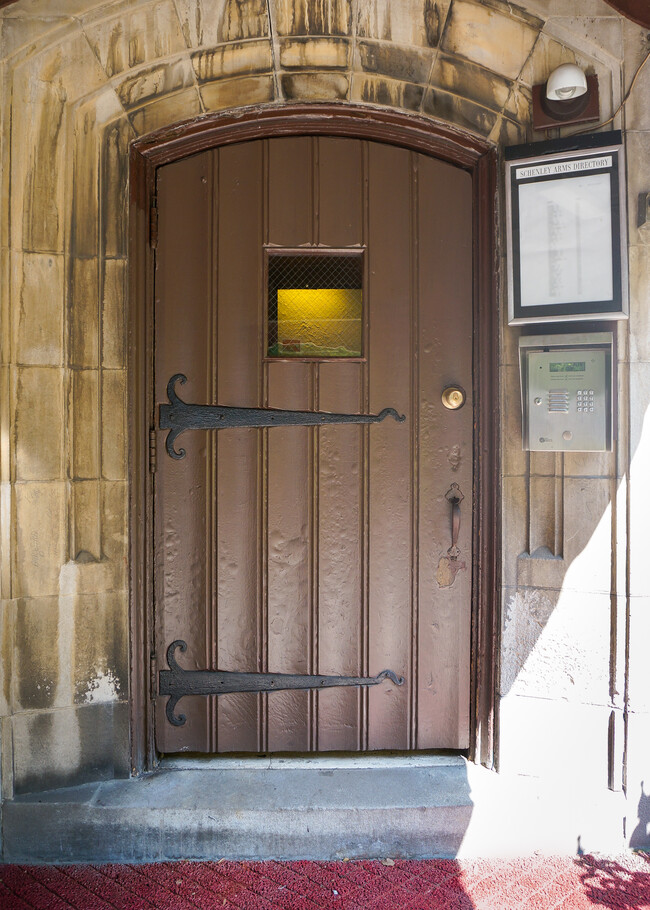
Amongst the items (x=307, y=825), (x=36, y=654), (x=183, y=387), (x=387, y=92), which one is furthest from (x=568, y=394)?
(x=36, y=654)

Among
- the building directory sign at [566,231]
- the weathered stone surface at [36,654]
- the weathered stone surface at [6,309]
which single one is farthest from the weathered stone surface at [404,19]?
the weathered stone surface at [36,654]

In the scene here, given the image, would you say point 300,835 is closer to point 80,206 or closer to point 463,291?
point 463,291

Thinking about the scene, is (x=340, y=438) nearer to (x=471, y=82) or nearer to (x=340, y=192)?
(x=340, y=192)

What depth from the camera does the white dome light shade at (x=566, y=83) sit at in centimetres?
197

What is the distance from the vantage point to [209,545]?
227cm

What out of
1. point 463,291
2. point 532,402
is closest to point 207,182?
point 463,291

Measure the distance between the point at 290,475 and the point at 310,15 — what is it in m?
1.64

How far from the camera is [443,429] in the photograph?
2270 millimetres

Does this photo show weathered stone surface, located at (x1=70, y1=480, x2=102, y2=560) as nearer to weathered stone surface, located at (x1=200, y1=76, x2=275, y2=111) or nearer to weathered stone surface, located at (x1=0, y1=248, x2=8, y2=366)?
weathered stone surface, located at (x1=0, y1=248, x2=8, y2=366)

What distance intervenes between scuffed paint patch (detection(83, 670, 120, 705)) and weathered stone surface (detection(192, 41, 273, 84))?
217cm

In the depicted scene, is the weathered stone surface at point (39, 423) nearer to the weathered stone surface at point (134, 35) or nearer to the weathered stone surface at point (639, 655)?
the weathered stone surface at point (134, 35)

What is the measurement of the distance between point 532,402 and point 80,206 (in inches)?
69.1

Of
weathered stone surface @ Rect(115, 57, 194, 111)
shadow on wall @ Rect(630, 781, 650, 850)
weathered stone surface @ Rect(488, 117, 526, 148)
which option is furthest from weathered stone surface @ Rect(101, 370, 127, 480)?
shadow on wall @ Rect(630, 781, 650, 850)

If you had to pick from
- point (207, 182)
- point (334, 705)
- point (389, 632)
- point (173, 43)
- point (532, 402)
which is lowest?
point (334, 705)
